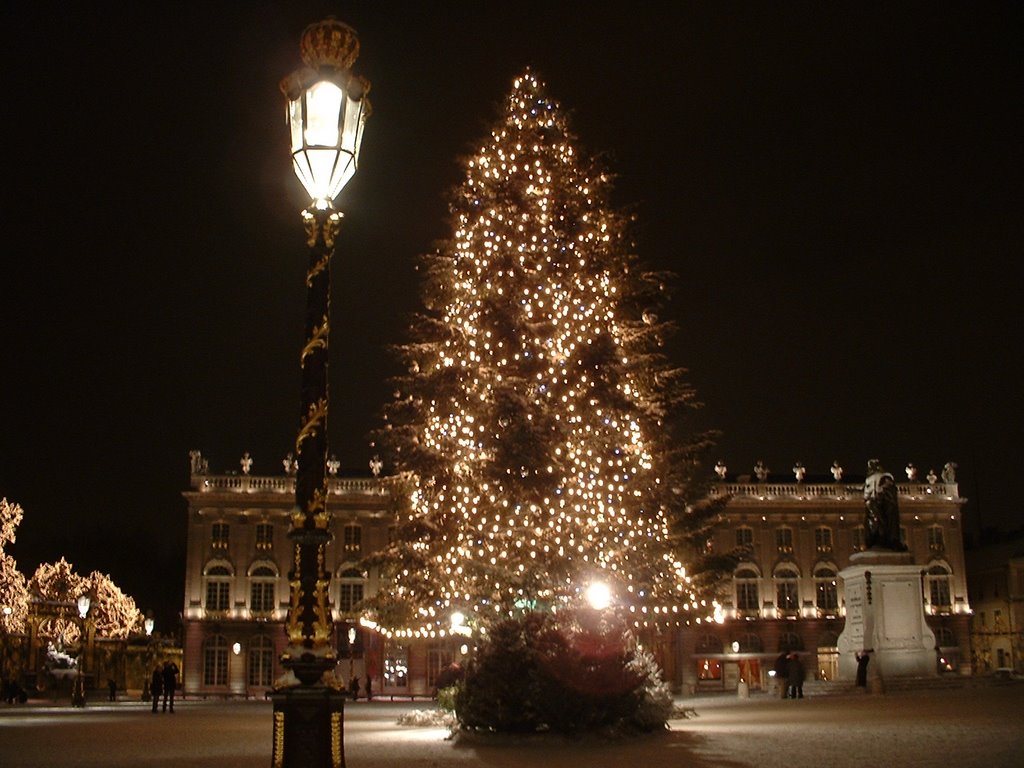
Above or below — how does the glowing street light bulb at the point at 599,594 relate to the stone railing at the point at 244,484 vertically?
below

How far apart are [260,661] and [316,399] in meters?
67.0

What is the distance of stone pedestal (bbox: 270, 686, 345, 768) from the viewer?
7688mm

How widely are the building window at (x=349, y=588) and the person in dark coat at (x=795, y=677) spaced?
143 feet

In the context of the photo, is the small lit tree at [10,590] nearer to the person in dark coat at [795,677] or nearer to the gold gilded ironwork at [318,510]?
the person in dark coat at [795,677]

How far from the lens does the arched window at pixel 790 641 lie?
7712cm

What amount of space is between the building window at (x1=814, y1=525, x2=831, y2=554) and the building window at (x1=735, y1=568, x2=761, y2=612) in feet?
14.8

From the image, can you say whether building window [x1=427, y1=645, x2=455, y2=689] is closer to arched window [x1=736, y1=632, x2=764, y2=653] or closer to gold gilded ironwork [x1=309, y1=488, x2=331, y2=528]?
arched window [x1=736, y1=632, x2=764, y2=653]

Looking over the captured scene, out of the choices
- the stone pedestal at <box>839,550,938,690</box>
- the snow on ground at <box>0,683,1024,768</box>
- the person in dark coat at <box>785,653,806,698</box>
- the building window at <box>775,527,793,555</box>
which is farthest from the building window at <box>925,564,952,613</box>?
the snow on ground at <box>0,683,1024,768</box>

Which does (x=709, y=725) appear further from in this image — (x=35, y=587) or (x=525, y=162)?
(x=35, y=587)

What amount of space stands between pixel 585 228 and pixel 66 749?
13860mm

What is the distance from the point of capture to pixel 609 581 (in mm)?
23219

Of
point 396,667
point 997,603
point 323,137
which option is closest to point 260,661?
point 396,667

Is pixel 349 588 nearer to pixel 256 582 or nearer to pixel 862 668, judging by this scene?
pixel 256 582

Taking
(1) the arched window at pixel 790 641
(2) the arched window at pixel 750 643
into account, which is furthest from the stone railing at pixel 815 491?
(2) the arched window at pixel 750 643
